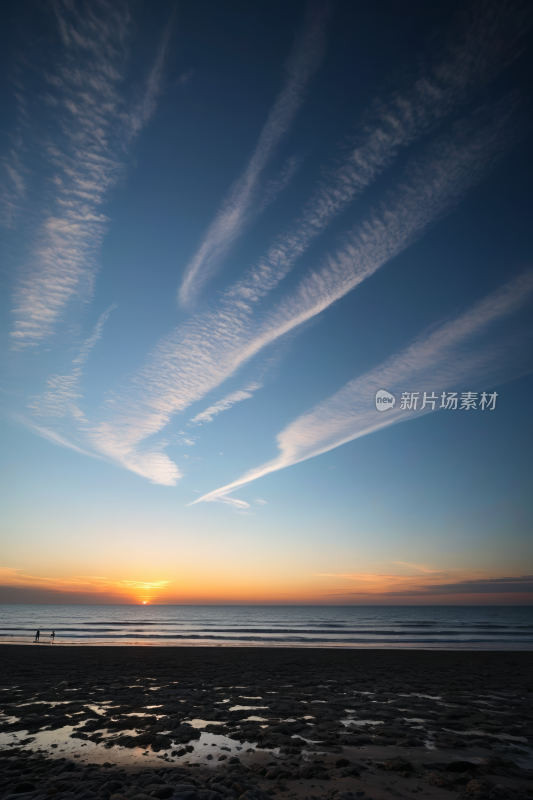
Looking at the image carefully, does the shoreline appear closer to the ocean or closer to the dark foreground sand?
the ocean

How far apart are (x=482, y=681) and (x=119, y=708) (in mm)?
12578

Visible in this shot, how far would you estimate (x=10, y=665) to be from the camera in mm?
17406

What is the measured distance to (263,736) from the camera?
764 cm

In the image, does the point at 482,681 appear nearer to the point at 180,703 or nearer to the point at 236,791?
the point at 180,703

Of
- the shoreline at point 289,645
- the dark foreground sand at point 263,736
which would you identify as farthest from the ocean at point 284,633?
the dark foreground sand at point 263,736

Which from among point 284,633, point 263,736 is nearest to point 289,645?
point 284,633

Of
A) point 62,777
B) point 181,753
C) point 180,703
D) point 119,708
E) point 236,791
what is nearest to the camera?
point 236,791

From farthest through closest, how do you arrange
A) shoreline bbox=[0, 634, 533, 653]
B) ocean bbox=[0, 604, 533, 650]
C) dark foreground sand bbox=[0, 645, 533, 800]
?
ocean bbox=[0, 604, 533, 650] → shoreline bbox=[0, 634, 533, 653] → dark foreground sand bbox=[0, 645, 533, 800]

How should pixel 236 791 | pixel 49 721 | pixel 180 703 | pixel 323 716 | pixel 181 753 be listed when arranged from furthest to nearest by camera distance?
pixel 180 703 < pixel 323 716 < pixel 49 721 < pixel 181 753 < pixel 236 791

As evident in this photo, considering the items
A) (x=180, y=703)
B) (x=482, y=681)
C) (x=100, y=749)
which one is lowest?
(x=482, y=681)

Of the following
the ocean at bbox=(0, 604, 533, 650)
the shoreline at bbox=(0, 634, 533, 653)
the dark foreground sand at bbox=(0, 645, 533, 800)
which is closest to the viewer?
the dark foreground sand at bbox=(0, 645, 533, 800)

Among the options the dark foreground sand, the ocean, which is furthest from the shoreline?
the dark foreground sand

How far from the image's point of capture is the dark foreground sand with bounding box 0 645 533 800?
5.39m

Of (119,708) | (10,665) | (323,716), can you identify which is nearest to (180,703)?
(119,708)
